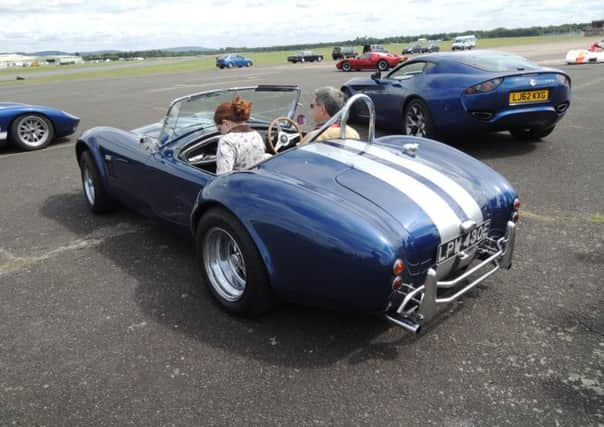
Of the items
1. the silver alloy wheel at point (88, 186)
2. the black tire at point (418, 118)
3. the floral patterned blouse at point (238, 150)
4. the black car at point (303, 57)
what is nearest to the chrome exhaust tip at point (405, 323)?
the floral patterned blouse at point (238, 150)

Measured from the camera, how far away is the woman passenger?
11.0ft

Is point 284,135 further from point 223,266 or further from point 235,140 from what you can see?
point 223,266

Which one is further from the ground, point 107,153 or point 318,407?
point 107,153

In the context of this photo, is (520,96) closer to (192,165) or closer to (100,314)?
(192,165)

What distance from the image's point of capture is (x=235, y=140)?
11.1 ft

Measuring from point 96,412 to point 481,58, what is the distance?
6.56 metres

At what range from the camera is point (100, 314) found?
321 cm

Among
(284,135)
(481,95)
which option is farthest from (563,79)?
(284,135)

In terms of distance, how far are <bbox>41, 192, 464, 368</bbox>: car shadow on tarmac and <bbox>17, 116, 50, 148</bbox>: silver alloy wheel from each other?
17.3 feet

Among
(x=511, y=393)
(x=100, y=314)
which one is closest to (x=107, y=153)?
(x=100, y=314)

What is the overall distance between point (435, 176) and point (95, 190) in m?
3.36

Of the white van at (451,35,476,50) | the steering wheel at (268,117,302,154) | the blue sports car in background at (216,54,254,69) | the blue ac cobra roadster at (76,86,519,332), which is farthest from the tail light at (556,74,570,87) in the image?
the white van at (451,35,476,50)

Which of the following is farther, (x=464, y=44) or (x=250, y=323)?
(x=464, y=44)

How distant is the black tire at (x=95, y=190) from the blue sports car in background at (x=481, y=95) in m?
4.46
